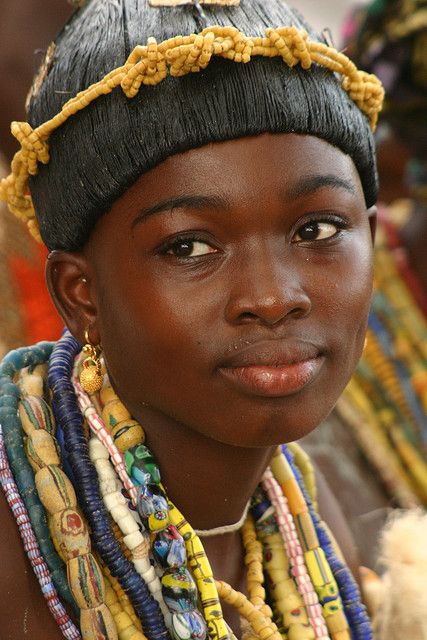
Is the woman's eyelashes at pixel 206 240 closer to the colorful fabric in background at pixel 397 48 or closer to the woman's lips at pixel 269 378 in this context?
the woman's lips at pixel 269 378

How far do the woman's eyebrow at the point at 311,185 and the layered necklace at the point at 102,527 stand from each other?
455mm

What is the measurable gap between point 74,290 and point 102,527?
0.38 metres

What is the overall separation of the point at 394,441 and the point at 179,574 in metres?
1.51

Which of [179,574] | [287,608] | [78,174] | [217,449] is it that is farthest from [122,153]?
[287,608]

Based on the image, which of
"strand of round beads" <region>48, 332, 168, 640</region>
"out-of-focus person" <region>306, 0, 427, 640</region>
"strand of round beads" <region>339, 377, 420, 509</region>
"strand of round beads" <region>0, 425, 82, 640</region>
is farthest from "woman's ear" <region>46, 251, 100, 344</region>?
"strand of round beads" <region>339, 377, 420, 509</region>

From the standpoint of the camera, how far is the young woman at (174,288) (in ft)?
4.74

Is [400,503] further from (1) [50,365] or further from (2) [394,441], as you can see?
(1) [50,365]

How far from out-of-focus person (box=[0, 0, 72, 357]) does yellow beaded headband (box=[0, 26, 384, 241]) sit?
999 mm

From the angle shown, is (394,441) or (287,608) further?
(394,441)

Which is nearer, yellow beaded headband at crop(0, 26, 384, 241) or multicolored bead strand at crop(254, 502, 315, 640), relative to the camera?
yellow beaded headband at crop(0, 26, 384, 241)

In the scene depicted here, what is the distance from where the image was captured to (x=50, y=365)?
170 cm

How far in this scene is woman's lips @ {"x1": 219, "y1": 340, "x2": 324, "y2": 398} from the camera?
4.70ft

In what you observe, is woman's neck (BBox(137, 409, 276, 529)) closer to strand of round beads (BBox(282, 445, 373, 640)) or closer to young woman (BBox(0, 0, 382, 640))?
young woman (BBox(0, 0, 382, 640))

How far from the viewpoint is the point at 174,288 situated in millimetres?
1456
